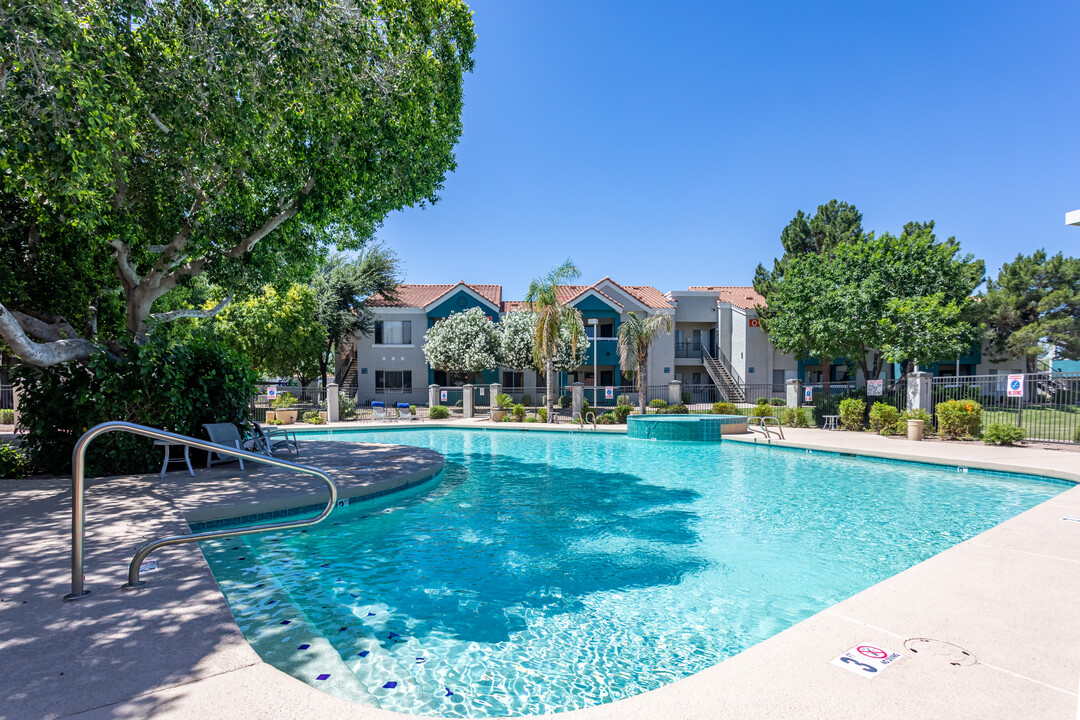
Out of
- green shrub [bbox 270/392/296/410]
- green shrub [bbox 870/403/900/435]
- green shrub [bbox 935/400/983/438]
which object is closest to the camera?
green shrub [bbox 935/400/983/438]

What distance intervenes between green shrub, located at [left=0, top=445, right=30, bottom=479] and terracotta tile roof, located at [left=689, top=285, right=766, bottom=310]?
36.1m

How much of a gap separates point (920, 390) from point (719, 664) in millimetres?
19895

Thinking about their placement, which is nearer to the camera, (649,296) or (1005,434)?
(1005,434)

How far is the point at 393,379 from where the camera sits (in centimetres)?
3534

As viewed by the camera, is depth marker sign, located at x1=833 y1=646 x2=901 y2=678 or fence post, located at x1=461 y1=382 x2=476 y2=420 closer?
depth marker sign, located at x1=833 y1=646 x2=901 y2=678

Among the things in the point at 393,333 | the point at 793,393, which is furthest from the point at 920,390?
the point at 393,333

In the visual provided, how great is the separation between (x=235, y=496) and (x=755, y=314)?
34976mm

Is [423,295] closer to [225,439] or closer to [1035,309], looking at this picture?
[225,439]

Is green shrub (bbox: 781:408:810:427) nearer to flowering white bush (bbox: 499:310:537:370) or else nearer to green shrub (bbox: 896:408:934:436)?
green shrub (bbox: 896:408:934:436)

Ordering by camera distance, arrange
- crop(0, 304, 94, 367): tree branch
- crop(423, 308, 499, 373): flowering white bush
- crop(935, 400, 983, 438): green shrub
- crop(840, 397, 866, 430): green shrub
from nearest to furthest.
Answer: crop(0, 304, 94, 367): tree branch, crop(935, 400, 983, 438): green shrub, crop(840, 397, 866, 430): green shrub, crop(423, 308, 499, 373): flowering white bush

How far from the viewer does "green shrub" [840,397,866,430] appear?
65.9 feet

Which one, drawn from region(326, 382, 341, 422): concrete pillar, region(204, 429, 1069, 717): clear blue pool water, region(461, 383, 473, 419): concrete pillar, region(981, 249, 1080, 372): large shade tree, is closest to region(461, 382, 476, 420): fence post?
region(461, 383, 473, 419): concrete pillar

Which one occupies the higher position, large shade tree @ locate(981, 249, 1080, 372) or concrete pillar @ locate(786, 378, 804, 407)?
large shade tree @ locate(981, 249, 1080, 372)

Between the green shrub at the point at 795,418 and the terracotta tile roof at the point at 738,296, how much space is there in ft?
52.0
